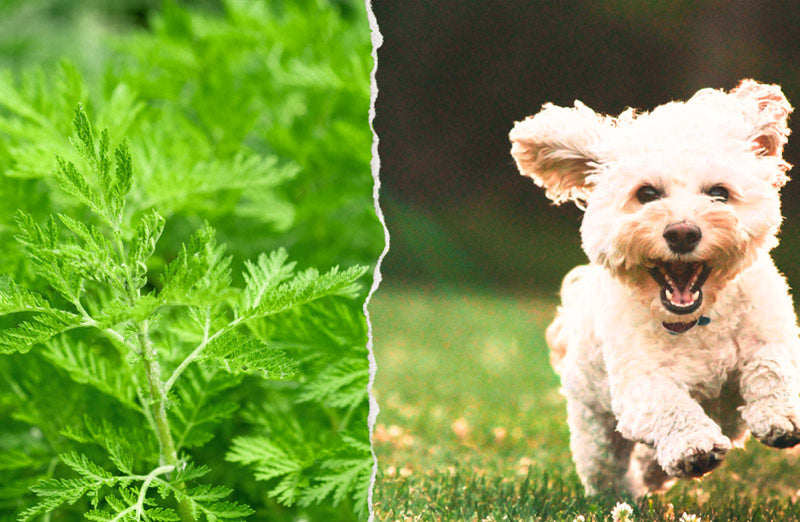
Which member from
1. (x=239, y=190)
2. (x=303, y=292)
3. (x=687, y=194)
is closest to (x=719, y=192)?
(x=687, y=194)

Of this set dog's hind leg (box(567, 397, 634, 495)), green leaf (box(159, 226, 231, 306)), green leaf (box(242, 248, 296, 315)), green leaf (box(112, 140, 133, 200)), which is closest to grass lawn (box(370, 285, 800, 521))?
dog's hind leg (box(567, 397, 634, 495))

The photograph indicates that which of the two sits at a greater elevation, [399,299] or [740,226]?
[740,226]

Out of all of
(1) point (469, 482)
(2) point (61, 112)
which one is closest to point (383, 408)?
(1) point (469, 482)

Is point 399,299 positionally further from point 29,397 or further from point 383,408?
point 29,397

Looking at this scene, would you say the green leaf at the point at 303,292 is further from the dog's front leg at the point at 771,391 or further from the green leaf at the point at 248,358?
the dog's front leg at the point at 771,391

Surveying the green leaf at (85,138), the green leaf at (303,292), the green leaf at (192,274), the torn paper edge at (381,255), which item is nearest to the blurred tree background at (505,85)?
the torn paper edge at (381,255)

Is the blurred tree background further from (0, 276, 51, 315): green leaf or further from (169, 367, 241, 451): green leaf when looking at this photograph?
(0, 276, 51, 315): green leaf

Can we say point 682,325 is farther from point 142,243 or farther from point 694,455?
point 142,243

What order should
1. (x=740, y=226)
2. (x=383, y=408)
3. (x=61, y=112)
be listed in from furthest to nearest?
(x=61, y=112) < (x=383, y=408) < (x=740, y=226)
